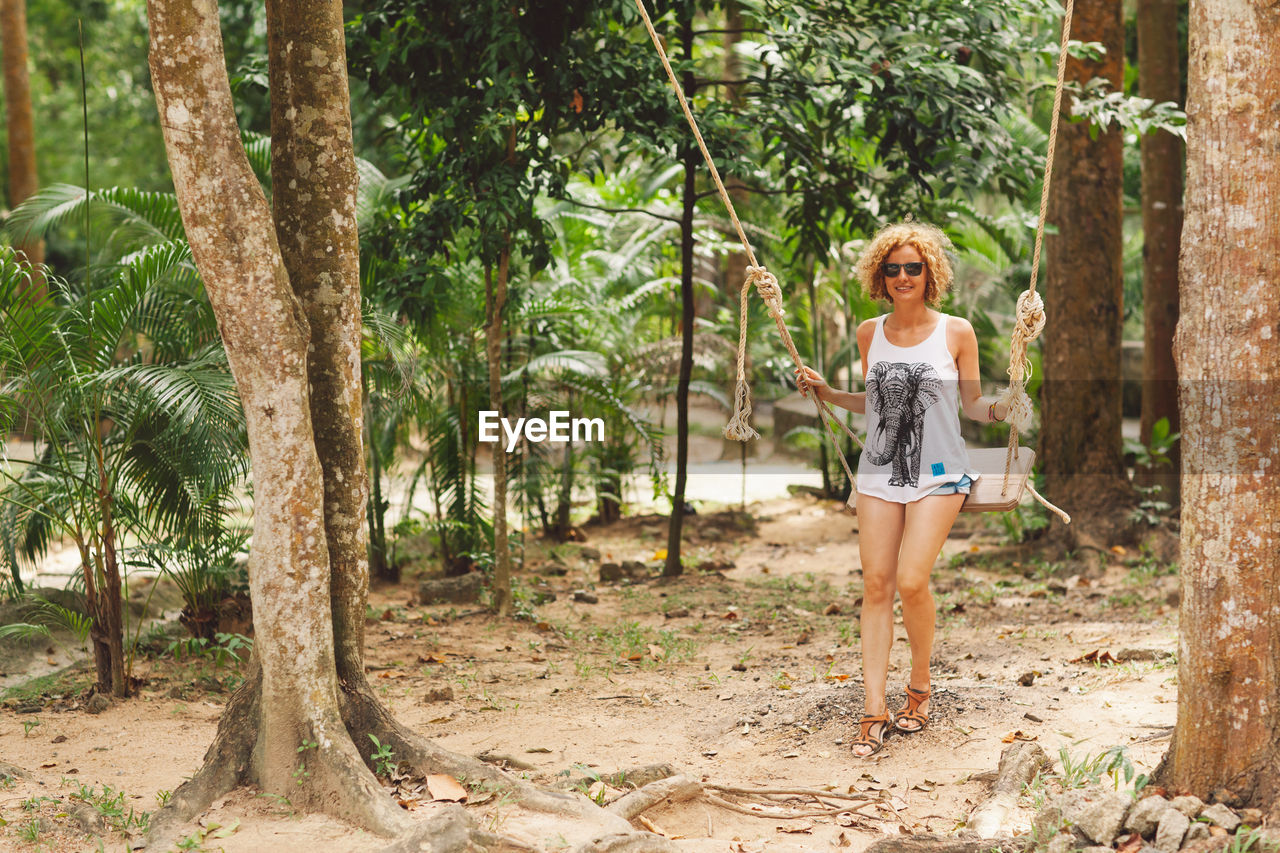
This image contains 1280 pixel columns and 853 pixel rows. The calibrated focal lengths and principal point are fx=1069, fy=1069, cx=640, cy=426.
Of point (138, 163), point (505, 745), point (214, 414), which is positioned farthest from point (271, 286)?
point (138, 163)

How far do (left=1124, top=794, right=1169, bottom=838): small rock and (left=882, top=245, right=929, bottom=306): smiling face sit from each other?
1804mm

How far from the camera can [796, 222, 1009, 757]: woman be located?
12.2ft

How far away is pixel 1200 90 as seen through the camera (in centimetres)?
299

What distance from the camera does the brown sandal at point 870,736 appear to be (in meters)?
3.81

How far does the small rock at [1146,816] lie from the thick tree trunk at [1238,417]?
19 cm

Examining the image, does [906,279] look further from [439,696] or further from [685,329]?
[685,329]

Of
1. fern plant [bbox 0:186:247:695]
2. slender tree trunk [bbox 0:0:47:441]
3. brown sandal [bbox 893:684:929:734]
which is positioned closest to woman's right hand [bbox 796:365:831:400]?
brown sandal [bbox 893:684:929:734]

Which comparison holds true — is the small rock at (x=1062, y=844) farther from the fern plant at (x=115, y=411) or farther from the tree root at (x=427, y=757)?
the fern plant at (x=115, y=411)

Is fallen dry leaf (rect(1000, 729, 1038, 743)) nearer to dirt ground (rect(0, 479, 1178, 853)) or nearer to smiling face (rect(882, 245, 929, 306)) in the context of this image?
dirt ground (rect(0, 479, 1178, 853))

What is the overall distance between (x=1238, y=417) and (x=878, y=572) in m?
1.31

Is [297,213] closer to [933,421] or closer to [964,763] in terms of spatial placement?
[933,421]

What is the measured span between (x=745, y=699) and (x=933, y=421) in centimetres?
157

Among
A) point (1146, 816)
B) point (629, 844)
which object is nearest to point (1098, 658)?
point (1146, 816)

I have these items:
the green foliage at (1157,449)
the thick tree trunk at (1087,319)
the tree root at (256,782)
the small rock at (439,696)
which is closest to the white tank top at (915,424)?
the tree root at (256,782)
